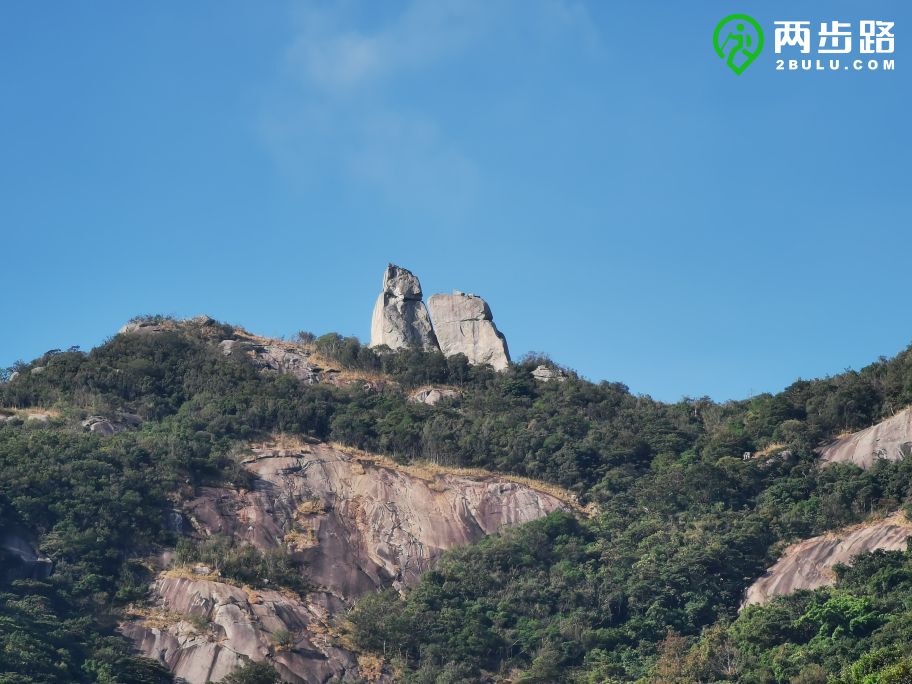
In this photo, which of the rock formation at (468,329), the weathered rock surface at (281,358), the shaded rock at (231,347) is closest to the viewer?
the weathered rock surface at (281,358)

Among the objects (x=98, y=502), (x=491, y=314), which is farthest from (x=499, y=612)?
(x=491, y=314)

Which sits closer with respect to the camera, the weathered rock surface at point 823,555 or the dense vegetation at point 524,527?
the dense vegetation at point 524,527

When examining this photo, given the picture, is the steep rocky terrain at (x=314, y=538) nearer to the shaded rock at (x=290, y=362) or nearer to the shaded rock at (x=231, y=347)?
the shaded rock at (x=290, y=362)

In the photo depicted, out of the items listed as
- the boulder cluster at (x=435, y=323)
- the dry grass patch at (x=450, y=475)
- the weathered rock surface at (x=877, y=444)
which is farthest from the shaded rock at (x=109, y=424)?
the weathered rock surface at (x=877, y=444)

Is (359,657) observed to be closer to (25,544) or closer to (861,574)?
(25,544)

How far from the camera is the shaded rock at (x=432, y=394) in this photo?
81.8 meters

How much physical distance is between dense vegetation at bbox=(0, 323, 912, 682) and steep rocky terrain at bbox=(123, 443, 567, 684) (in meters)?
1.37

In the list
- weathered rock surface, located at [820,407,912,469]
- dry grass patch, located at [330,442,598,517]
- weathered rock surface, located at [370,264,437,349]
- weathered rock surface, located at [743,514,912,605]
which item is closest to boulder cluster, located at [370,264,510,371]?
weathered rock surface, located at [370,264,437,349]

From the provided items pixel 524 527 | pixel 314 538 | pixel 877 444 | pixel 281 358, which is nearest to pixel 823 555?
pixel 877 444

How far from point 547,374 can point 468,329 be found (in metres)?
6.13

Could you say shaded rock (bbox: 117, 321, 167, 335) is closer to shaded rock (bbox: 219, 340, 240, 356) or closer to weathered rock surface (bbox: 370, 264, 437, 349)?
shaded rock (bbox: 219, 340, 240, 356)

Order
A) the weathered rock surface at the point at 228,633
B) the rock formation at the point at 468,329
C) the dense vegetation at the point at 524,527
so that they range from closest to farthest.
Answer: the dense vegetation at the point at 524,527 → the weathered rock surface at the point at 228,633 → the rock formation at the point at 468,329

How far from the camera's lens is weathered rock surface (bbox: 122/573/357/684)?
5625 cm

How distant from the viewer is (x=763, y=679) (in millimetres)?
52594
